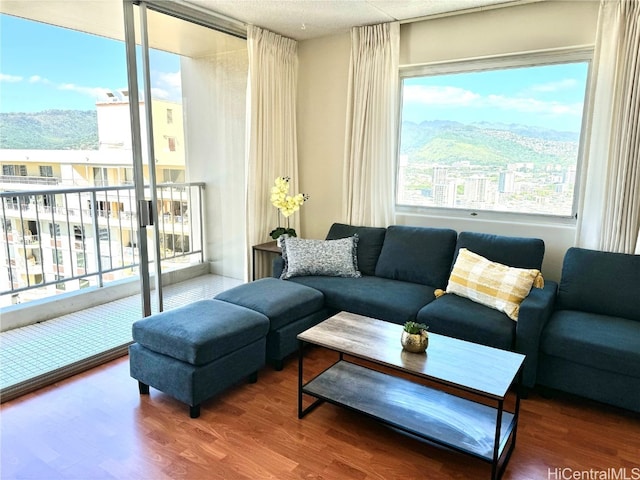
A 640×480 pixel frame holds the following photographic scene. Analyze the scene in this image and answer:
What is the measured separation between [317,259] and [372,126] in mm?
1307

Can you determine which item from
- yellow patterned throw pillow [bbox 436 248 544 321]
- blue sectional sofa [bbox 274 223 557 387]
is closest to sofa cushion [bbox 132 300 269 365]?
blue sectional sofa [bbox 274 223 557 387]

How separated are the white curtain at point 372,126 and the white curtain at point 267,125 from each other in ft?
2.12

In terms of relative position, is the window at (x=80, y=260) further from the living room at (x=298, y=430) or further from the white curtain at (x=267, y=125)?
the white curtain at (x=267, y=125)

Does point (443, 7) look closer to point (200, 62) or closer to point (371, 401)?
point (200, 62)

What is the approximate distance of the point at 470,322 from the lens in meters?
2.62

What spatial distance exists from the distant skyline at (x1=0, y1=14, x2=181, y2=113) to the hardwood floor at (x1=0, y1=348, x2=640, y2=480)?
206 centimetres

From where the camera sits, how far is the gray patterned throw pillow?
352cm

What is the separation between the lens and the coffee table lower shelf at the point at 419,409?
1.94 meters

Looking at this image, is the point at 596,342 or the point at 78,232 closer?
the point at 596,342

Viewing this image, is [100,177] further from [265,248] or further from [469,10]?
[469,10]

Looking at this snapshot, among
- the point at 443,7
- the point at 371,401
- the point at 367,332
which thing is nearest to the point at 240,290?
the point at 367,332

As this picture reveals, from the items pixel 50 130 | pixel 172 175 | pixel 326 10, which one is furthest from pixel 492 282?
pixel 50 130

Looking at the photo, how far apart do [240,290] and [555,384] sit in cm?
212

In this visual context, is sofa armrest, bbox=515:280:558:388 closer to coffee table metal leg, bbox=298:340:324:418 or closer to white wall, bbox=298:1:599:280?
white wall, bbox=298:1:599:280
